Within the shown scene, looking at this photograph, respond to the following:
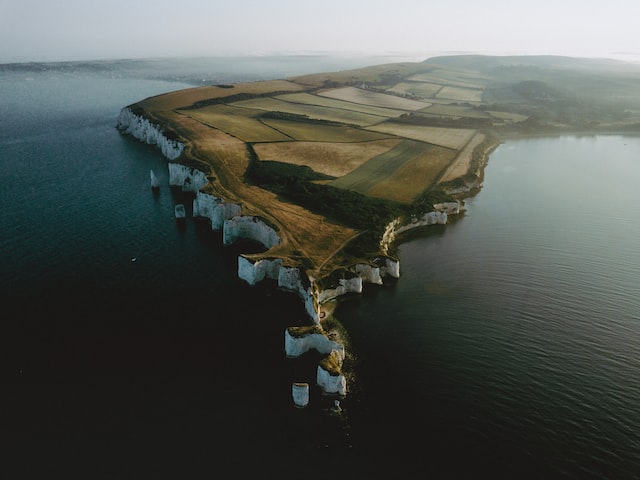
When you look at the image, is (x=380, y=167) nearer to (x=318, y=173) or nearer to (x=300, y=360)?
(x=318, y=173)

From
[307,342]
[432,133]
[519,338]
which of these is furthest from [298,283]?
[432,133]

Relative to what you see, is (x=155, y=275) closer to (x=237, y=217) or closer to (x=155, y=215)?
(x=237, y=217)

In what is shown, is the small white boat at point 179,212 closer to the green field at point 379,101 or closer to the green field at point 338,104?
the green field at point 338,104

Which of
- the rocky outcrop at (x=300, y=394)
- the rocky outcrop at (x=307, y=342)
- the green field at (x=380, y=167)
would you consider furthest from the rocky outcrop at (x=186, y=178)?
the rocky outcrop at (x=300, y=394)

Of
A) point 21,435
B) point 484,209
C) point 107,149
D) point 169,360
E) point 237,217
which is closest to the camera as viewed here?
point 21,435

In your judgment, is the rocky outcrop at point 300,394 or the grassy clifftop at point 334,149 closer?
the rocky outcrop at point 300,394

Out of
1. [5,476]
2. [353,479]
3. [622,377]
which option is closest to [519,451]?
[353,479]
